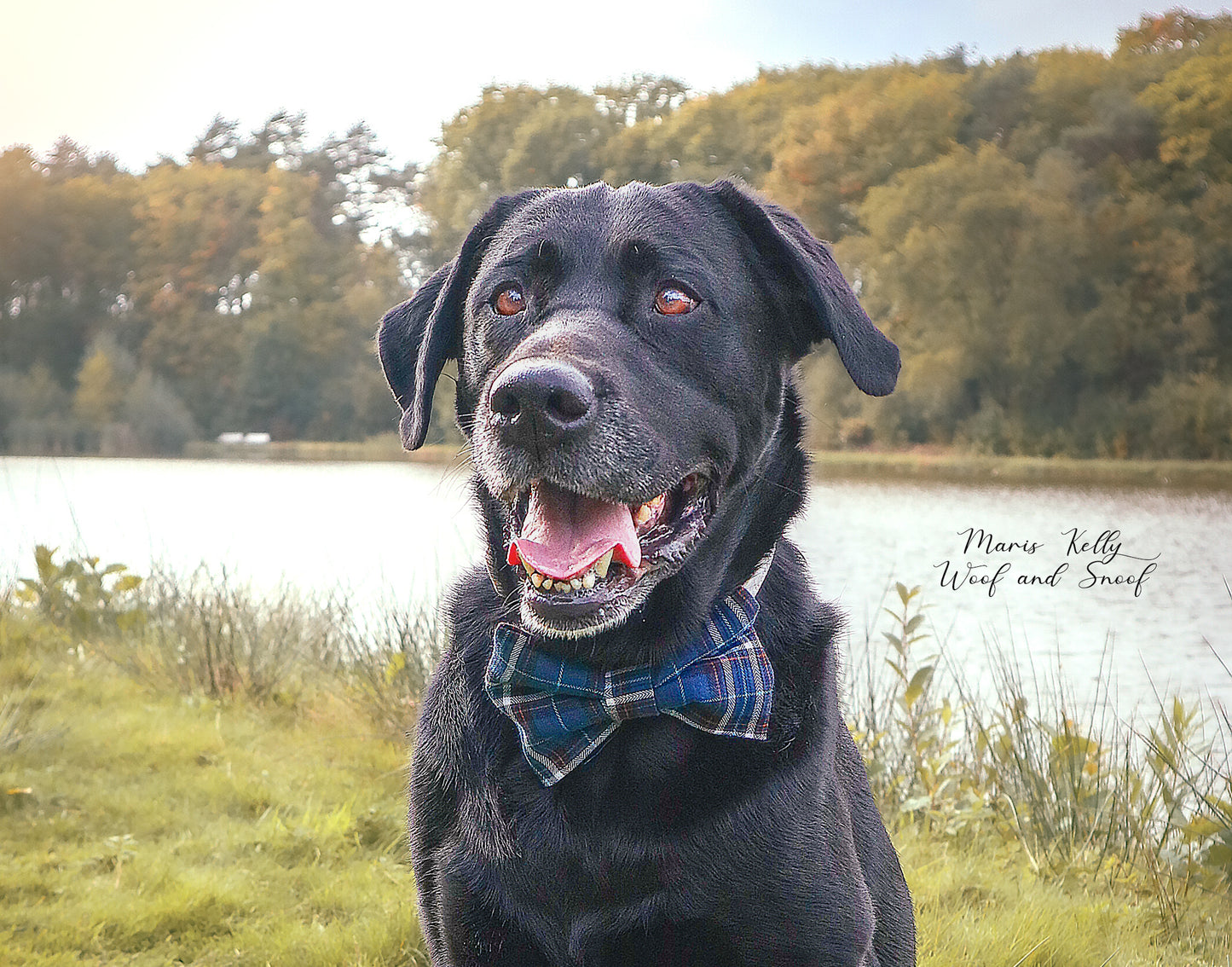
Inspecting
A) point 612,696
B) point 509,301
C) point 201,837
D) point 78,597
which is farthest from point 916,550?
point 612,696

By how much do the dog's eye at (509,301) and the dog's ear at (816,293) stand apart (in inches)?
21.9

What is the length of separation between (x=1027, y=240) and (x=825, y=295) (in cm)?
2274

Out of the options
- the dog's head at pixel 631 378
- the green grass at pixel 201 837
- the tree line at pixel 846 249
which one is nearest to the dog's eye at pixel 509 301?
the dog's head at pixel 631 378

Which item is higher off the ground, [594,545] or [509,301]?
[509,301]

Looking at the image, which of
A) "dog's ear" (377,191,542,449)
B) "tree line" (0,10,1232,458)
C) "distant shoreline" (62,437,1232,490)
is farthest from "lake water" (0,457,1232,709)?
"tree line" (0,10,1232,458)

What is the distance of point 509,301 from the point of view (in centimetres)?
252

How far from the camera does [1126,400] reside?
22.7m

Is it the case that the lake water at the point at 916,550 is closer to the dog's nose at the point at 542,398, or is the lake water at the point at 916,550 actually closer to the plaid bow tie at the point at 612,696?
the plaid bow tie at the point at 612,696

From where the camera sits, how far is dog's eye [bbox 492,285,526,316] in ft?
8.18

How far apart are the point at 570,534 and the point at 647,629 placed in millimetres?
303

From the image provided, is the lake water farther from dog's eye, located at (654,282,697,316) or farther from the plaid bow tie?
dog's eye, located at (654,282,697,316)

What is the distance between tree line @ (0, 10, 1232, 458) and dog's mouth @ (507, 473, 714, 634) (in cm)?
1559

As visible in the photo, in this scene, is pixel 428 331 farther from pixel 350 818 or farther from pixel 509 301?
pixel 350 818

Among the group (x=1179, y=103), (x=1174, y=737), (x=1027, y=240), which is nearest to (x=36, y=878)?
(x=1174, y=737)
